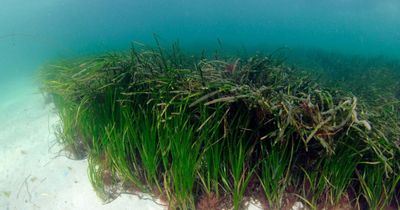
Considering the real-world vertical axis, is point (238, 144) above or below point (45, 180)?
above

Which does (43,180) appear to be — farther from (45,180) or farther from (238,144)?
(238,144)

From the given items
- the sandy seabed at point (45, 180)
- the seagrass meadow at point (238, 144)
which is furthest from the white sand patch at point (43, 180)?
the seagrass meadow at point (238, 144)

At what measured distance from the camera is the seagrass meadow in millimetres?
2459

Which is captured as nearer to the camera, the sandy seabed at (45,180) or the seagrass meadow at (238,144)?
the seagrass meadow at (238,144)

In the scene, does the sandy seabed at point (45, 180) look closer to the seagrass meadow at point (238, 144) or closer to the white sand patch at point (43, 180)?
the white sand patch at point (43, 180)

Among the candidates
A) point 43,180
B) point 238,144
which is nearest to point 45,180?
point 43,180

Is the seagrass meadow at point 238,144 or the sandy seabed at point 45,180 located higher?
the seagrass meadow at point 238,144

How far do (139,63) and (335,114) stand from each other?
2.40 metres

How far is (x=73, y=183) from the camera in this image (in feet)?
11.6

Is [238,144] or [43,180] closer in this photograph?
[238,144]

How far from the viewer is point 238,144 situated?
2.62m

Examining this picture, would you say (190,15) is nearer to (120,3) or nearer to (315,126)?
(120,3)

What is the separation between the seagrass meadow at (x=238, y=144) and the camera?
246 centimetres

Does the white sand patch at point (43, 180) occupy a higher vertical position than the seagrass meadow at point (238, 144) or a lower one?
lower
